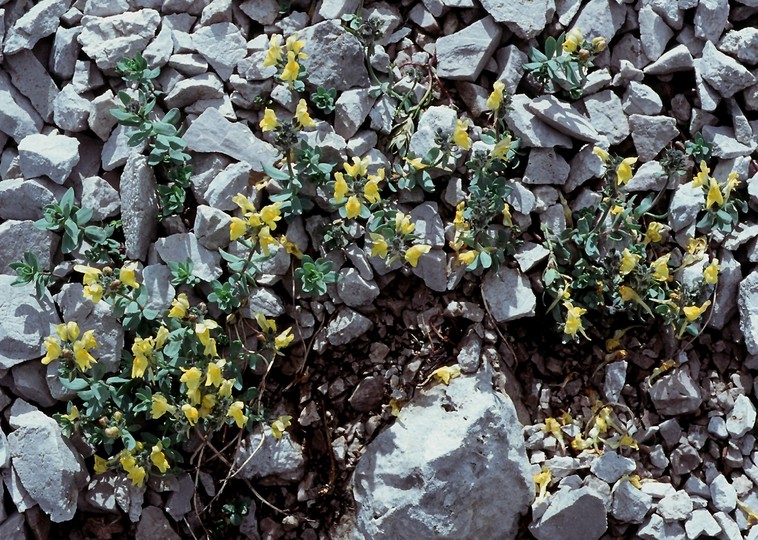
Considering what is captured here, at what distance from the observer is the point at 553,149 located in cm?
464

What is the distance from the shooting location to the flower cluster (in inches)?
163

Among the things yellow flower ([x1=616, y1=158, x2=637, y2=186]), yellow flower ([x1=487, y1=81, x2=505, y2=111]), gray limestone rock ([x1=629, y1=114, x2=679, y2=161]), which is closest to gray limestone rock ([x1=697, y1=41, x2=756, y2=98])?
gray limestone rock ([x1=629, y1=114, x2=679, y2=161])

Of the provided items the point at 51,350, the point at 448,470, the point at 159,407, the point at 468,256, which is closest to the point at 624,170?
the point at 468,256

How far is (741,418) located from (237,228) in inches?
92.6

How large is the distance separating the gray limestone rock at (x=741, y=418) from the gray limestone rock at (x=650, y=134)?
1178 mm

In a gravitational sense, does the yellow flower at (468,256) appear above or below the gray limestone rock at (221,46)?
below

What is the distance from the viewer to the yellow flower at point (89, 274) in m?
4.20

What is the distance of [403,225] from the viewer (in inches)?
169

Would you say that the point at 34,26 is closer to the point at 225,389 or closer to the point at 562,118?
the point at 225,389

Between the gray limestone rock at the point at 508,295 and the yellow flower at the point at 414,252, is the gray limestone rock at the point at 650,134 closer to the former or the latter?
the gray limestone rock at the point at 508,295

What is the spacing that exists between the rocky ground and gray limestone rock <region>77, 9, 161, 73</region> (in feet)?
0.04

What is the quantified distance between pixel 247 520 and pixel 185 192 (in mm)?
1472

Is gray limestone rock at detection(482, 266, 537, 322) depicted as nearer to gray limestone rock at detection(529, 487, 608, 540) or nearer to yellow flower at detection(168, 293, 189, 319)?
gray limestone rock at detection(529, 487, 608, 540)

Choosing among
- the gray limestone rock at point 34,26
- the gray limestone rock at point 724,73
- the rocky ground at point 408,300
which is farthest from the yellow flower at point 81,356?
the gray limestone rock at point 724,73
